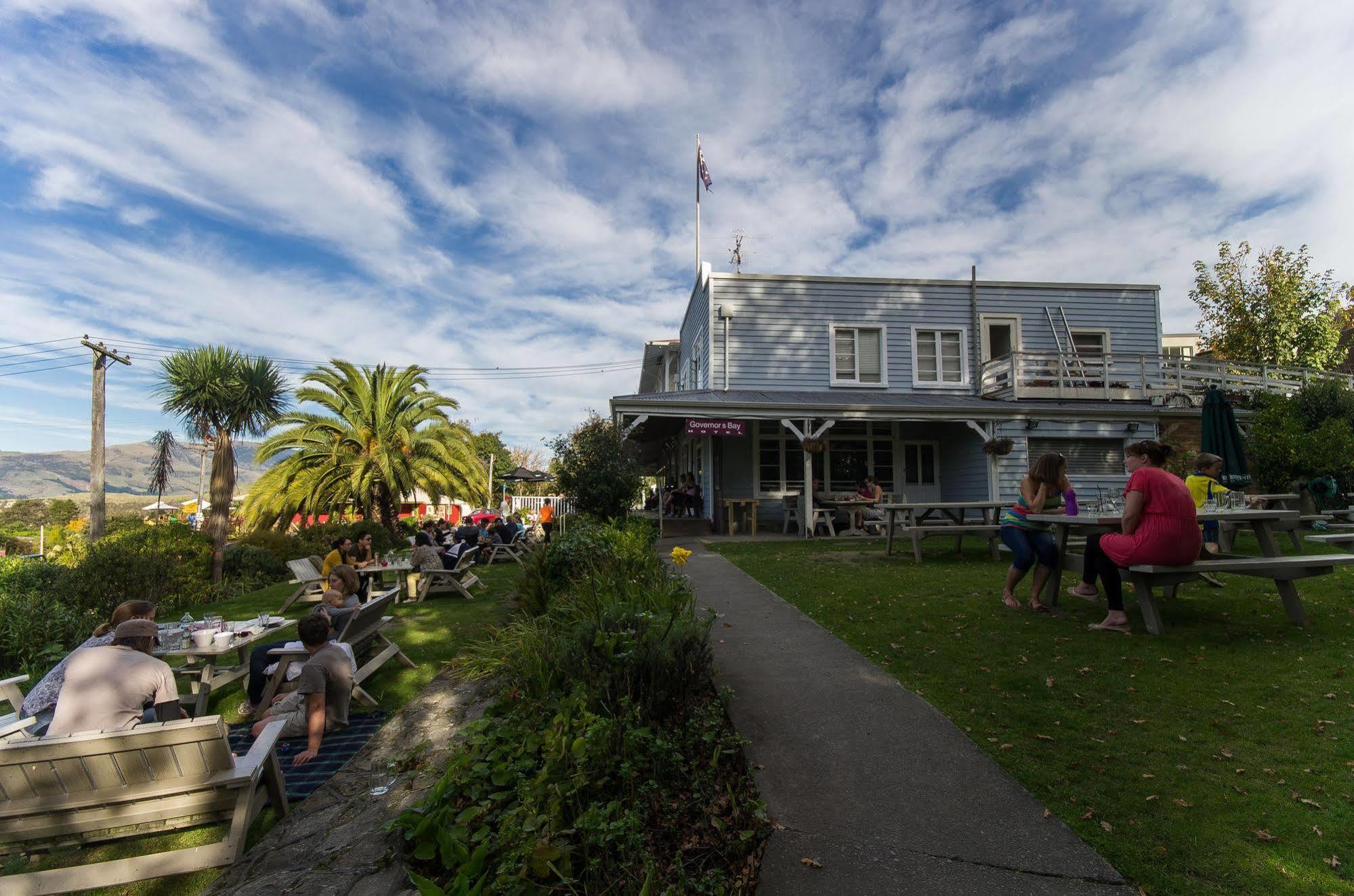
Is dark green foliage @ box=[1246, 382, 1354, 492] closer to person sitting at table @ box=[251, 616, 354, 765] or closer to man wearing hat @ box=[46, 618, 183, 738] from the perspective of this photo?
person sitting at table @ box=[251, 616, 354, 765]

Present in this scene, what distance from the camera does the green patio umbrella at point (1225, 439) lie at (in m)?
11.4

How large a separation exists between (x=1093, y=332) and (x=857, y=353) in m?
6.82

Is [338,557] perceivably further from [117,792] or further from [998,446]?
[998,446]

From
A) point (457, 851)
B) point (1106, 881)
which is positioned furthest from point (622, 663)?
point (1106, 881)

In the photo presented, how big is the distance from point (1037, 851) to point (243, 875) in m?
3.44

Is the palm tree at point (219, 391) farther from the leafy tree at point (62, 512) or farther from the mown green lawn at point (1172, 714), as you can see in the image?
the leafy tree at point (62, 512)

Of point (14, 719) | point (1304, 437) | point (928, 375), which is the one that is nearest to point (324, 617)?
point (14, 719)

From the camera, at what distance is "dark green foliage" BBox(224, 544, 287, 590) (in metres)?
13.1

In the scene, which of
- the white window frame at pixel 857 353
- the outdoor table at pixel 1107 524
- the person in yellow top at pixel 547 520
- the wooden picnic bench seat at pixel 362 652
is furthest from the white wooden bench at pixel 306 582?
the white window frame at pixel 857 353

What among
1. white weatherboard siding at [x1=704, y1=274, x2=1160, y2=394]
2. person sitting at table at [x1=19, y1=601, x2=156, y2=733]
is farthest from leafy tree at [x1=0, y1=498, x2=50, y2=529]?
person sitting at table at [x1=19, y1=601, x2=156, y2=733]

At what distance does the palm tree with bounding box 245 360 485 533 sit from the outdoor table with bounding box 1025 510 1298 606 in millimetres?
15587

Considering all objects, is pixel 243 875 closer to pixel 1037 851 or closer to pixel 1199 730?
pixel 1037 851

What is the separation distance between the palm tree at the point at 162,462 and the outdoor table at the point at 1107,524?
1732 centimetres

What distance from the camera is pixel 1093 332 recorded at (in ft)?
63.2
